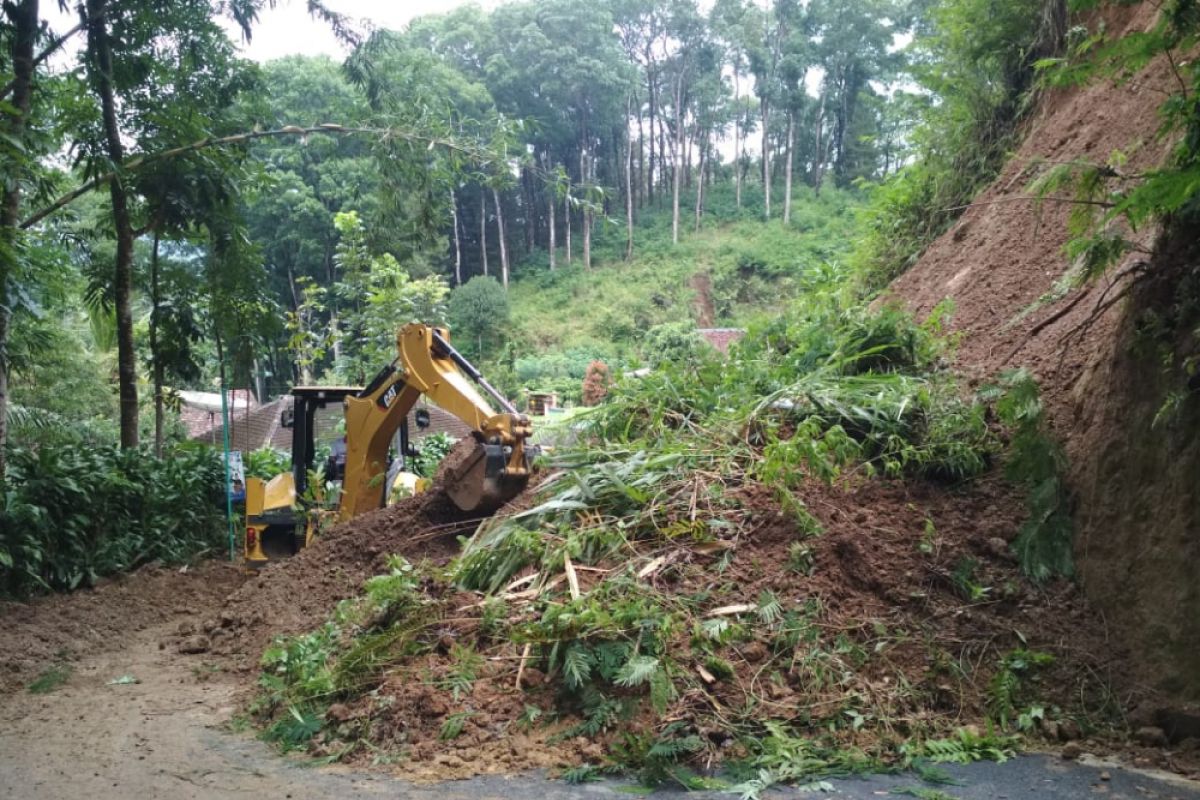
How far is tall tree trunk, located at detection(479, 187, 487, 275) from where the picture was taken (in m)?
40.1

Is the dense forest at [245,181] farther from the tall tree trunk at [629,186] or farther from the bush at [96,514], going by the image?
the tall tree trunk at [629,186]

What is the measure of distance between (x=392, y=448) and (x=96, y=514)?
Result: 2.64 m

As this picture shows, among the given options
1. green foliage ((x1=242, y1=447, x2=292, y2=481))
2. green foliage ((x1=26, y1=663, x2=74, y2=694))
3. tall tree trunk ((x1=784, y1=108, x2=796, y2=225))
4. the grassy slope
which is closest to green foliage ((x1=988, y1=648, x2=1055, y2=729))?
green foliage ((x1=26, y1=663, x2=74, y2=694))

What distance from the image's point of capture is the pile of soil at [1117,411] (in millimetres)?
3574

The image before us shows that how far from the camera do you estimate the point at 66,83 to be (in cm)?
941

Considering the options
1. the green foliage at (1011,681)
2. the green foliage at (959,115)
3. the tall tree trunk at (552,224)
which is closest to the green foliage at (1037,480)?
the green foliage at (1011,681)

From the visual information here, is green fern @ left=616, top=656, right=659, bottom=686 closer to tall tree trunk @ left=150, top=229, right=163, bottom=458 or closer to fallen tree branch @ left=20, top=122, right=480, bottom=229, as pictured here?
fallen tree branch @ left=20, top=122, right=480, bottom=229

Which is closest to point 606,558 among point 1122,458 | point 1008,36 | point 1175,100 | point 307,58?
point 1122,458

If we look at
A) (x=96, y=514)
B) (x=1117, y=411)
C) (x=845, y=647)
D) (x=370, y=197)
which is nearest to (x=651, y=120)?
(x=370, y=197)

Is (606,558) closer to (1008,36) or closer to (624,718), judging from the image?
(624,718)

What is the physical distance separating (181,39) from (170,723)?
26.3 ft

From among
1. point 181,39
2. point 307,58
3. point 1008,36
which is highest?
point 307,58

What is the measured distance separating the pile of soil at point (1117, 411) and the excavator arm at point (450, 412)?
10.2 feet

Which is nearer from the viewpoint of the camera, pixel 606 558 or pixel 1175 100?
pixel 1175 100
